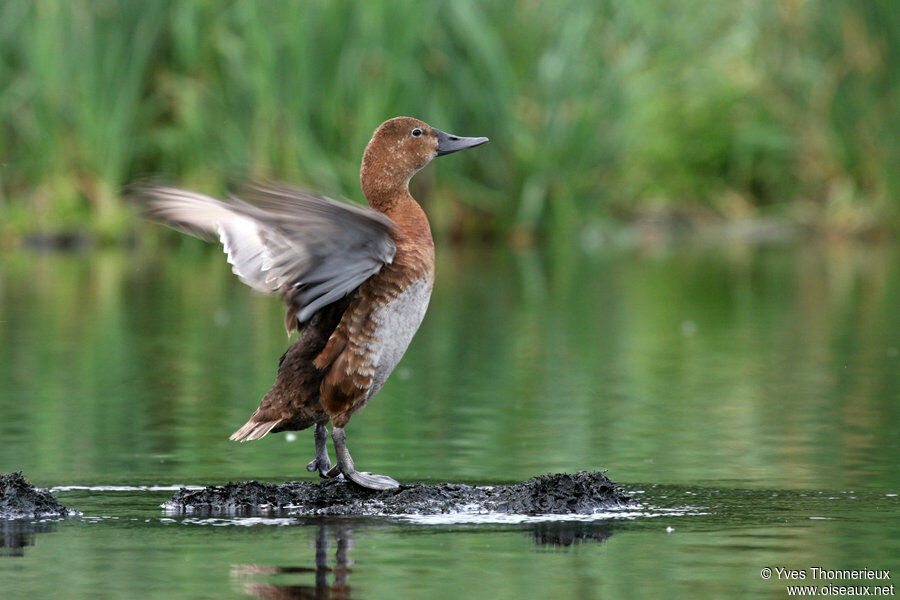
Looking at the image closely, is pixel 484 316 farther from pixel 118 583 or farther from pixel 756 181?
pixel 756 181

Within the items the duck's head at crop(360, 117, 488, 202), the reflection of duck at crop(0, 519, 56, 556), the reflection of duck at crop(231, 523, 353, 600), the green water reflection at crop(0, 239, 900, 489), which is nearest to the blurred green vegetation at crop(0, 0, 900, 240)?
the green water reflection at crop(0, 239, 900, 489)

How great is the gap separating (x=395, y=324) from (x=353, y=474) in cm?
54

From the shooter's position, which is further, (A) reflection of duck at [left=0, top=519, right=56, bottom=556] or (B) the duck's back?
(B) the duck's back

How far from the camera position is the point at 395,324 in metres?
5.89

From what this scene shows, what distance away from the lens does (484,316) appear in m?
13.3

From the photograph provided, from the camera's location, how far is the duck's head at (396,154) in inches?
249

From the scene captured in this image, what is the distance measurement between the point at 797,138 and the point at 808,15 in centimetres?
175

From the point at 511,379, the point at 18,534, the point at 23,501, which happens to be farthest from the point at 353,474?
the point at 511,379

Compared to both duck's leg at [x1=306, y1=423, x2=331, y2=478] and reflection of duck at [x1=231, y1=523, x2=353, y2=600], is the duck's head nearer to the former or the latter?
duck's leg at [x1=306, y1=423, x2=331, y2=478]

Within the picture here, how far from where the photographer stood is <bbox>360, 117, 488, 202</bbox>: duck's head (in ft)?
20.7

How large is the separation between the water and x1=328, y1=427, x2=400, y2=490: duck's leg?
15.4 inches

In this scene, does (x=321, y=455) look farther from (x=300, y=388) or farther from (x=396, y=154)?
(x=396, y=154)

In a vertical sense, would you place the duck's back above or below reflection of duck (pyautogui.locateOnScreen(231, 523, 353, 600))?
above

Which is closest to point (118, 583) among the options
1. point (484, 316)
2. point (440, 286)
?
point (484, 316)
